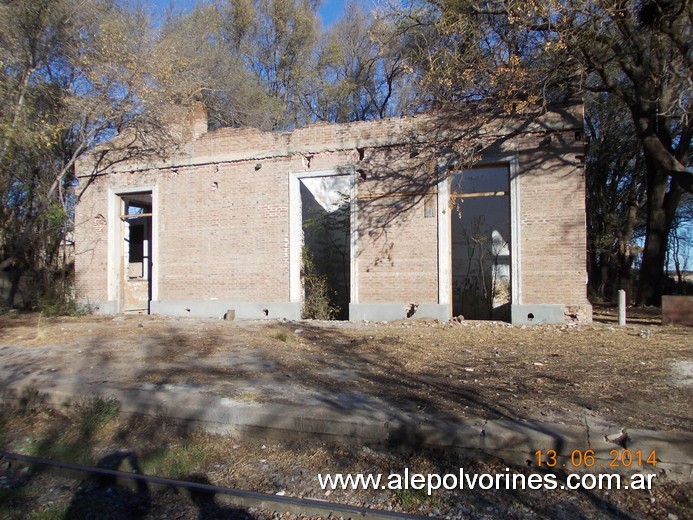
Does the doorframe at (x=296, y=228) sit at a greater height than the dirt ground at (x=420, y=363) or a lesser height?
greater

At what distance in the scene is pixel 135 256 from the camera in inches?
706

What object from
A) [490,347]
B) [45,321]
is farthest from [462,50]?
[45,321]

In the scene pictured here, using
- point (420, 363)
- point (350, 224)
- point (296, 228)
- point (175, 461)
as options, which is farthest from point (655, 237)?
point (175, 461)

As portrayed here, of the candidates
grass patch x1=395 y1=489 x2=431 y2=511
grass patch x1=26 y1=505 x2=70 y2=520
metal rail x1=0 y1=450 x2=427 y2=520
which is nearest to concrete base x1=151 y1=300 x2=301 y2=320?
metal rail x1=0 y1=450 x2=427 y2=520

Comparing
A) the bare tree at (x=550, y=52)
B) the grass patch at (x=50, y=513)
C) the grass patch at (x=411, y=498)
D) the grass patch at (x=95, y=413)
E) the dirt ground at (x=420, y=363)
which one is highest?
the bare tree at (x=550, y=52)

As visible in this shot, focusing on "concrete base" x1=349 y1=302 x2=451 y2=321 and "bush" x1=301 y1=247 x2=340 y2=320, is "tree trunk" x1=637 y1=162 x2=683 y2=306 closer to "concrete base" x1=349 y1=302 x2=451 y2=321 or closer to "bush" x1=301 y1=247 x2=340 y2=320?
"concrete base" x1=349 y1=302 x2=451 y2=321

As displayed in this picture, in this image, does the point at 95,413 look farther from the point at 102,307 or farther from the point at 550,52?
the point at 102,307

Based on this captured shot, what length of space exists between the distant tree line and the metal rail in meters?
8.03

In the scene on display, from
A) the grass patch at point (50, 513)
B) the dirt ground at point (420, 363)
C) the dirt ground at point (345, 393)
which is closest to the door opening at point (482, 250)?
the dirt ground at point (420, 363)

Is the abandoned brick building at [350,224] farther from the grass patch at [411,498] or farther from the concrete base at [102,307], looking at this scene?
the grass patch at [411,498]

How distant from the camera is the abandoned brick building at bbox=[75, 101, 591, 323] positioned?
458 inches

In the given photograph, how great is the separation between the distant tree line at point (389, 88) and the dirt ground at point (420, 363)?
4745 millimetres

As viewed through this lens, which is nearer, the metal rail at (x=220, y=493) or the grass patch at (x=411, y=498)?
the metal rail at (x=220, y=493)

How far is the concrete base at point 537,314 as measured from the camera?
37.5 ft
